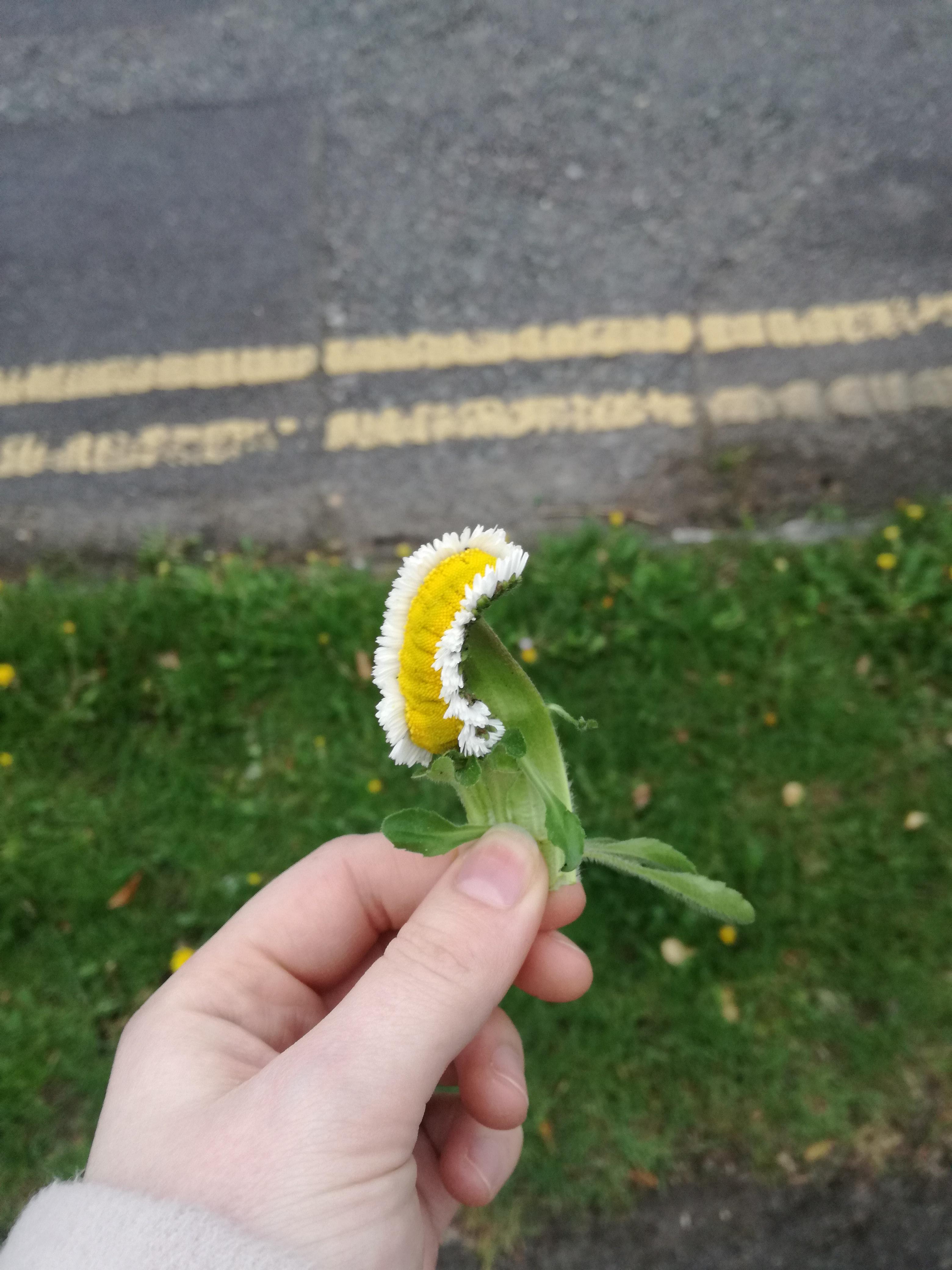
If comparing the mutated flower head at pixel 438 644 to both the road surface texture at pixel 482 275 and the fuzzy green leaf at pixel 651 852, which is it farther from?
the road surface texture at pixel 482 275

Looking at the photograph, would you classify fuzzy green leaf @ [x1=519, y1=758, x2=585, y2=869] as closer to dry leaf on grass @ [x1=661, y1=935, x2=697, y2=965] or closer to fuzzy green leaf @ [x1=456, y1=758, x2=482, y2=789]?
fuzzy green leaf @ [x1=456, y1=758, x2=482, y2=789]

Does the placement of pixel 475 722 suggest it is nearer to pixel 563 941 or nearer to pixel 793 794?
pixel 563 941

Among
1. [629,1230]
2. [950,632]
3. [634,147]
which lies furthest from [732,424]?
[629,1230]

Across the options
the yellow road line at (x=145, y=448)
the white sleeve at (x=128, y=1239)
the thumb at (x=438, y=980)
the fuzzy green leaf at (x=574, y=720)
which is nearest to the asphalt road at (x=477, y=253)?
the yellow road line at (x=145, y=448)

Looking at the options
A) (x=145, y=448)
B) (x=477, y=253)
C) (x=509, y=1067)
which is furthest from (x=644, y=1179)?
(x=477, y=253)

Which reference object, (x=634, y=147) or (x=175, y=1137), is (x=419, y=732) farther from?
(x=634, y=147)

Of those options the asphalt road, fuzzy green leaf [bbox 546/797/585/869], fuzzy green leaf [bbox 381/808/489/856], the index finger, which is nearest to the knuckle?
fuzzy green leaf [bbox 381/808/489/856]
